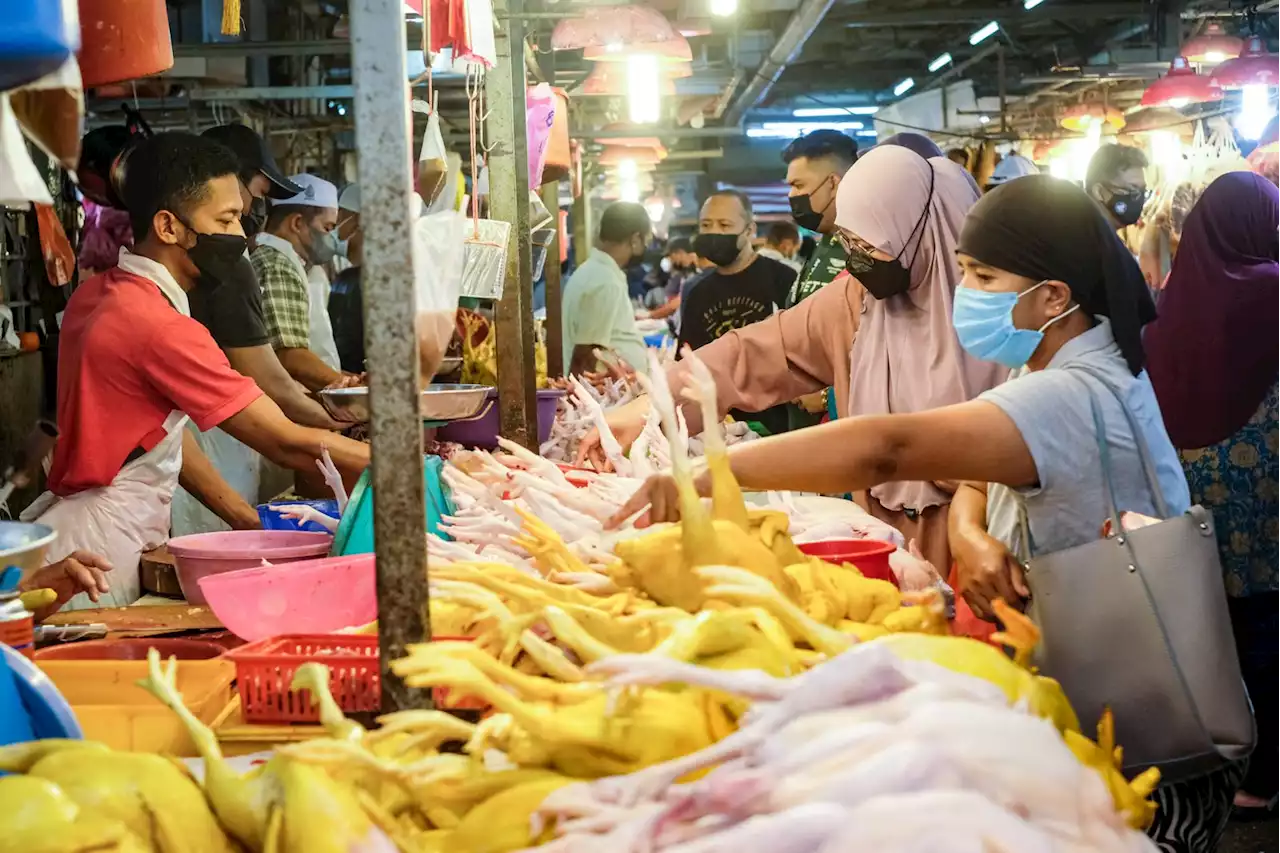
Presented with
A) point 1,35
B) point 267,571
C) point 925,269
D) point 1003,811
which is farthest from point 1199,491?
point 1,35

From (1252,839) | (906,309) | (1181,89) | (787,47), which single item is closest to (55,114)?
(906,309)

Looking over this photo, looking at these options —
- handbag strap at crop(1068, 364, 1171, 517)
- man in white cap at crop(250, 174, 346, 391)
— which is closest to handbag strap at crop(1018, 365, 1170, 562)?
handbag strap at crop(1068, 364, 1171, 517)

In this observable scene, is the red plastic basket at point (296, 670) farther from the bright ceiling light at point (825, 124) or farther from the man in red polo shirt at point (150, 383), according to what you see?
the bright ceiling light at point (825, 124)

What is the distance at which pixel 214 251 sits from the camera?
141 inches

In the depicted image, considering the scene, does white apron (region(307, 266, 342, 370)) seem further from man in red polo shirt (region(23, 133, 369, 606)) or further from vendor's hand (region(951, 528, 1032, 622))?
vendor's hand (region(951, 528, 1032, 622))

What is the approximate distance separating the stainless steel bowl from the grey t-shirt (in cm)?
163

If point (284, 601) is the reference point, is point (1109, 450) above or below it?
above

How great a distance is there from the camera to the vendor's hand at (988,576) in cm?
228

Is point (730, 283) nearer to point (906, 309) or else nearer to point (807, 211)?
point (807, 211)

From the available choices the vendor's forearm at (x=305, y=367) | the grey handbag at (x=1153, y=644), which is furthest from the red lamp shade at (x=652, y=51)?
the grey handbag at (x=1153, y=644)

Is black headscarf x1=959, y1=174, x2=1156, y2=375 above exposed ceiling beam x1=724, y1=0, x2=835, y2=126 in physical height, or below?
below

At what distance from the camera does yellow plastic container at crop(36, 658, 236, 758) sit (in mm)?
1812

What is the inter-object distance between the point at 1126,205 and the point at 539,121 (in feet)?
12.7

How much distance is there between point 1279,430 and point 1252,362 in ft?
0.90
